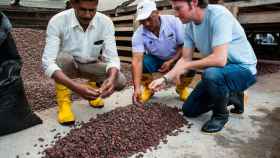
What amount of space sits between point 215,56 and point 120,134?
912 mm

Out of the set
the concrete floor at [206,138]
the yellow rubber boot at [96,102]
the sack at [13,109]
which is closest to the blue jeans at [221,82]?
the concrete floor at [206,138]

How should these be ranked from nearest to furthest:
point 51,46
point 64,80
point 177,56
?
point 64,80 < point 51,46 < point 177,56

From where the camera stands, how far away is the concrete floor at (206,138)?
2.39m

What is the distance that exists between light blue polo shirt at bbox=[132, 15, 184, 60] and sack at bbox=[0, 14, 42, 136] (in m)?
1.20

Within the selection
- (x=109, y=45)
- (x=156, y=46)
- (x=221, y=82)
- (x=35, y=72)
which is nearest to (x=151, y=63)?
(x=156, y=46)

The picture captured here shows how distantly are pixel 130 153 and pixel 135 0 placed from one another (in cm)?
608

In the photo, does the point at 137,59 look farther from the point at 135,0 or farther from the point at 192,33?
the point at 135,0

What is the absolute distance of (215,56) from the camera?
2.53m

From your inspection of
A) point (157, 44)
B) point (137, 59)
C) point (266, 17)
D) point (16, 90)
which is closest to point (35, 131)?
point (16, 90)

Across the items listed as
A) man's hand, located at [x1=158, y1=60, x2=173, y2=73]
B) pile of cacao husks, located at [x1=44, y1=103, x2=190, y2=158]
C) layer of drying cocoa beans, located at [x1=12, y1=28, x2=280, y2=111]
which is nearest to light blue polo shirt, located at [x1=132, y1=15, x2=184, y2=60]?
man's hand, located at [x1=158, y1=60, x2=173, y2=73]

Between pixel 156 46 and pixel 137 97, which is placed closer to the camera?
pixel 137 97

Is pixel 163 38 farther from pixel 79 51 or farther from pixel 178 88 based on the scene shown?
pixel 79 51

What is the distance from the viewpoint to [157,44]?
3.44 metres

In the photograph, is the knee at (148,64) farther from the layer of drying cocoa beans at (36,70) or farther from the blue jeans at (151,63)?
the layer of drying cocoa beans at (36,70)
